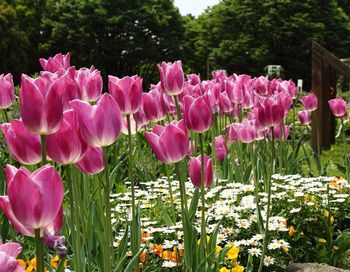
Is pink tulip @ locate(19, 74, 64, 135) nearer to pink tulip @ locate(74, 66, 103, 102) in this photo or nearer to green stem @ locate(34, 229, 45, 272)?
green stem @ locate(34, 229, 45, 272)

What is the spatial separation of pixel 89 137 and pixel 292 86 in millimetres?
2957

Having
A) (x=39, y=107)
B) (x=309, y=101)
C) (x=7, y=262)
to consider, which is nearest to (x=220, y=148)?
(x=309, y=101)

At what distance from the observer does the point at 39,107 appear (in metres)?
1.27

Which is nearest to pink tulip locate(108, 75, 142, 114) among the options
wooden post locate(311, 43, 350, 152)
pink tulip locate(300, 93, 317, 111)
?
pink tulip locate(300, 93, 317, 111)

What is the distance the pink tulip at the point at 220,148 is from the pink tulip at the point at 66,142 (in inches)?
119

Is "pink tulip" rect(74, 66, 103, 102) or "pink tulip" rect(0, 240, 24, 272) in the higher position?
"pink tulip" rect(74, 66, 103, 102)

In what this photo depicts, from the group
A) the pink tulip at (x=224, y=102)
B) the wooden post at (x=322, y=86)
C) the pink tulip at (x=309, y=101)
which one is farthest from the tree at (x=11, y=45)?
the pink tulip at (x=224, y=102)

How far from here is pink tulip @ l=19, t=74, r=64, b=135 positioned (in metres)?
1.26

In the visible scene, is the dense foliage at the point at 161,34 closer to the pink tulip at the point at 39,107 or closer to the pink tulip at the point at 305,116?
the pink tulip at the point at 305,116

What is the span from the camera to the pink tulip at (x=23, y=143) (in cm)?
141

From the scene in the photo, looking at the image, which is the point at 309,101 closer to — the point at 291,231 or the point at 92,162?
the point at 291,231

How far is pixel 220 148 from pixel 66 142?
3122mm

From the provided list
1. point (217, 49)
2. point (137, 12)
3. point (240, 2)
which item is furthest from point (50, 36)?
point (240, 2)

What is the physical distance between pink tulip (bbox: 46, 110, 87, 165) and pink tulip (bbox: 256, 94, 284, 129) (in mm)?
1218
